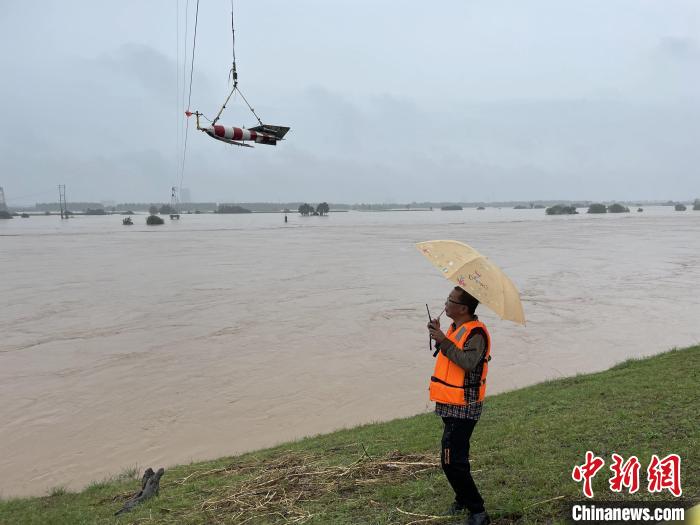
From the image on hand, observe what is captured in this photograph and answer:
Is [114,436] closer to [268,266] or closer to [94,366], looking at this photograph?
[94,366]

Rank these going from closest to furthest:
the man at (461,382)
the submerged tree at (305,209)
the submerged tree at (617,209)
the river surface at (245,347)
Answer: the man at (461,382) → the river surface at (245,347) → the submerged tree at (617,209) → the submerged tree at (305,209)

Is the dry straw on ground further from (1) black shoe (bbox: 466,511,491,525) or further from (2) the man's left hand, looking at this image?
(2) the man's left hand

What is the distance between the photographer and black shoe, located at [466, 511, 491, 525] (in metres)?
3.83

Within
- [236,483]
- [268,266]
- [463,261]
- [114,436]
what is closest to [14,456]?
[114,436]

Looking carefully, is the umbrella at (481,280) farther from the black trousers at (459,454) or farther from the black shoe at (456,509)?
the black shoe at (456,509)

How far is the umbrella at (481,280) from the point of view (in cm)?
366

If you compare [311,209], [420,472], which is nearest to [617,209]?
[311,209]

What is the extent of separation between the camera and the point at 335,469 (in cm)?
562

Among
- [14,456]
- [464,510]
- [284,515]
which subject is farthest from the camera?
[14,456]

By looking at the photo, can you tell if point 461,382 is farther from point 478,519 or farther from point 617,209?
point 617,209

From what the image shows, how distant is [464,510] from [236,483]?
284 centimetres

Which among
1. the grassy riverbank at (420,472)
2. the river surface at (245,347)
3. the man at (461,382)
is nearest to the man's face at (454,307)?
the man at (461,382)

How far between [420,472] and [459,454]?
1.60 metres

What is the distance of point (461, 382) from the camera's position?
3684mm
